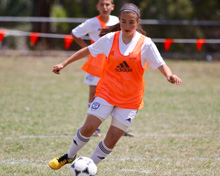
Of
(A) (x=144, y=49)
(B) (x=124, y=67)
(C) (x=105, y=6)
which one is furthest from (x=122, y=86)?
(C) (x=105, y=6)

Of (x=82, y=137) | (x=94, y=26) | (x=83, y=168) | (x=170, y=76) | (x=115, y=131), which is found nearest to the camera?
(x=83, y=168)

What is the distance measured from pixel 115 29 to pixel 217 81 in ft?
28.1

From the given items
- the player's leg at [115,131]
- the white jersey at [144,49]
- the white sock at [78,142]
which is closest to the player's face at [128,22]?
the white jersey at [144,49]

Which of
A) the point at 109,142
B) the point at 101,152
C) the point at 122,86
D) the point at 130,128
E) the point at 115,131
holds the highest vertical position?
the point at 122,86

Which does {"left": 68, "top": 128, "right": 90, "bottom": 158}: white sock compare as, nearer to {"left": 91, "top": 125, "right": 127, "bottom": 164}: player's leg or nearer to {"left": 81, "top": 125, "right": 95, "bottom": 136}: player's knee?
{"left": 81, "top": 125, "right": 95, "bottom": 136}: player's knee

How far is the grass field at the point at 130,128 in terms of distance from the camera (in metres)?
4.75

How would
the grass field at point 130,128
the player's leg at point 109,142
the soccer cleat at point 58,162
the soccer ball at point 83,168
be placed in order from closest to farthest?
the soccer ball at point 83,168 < the player's leg at point 109,142 < the soccer cleat at point 58,162 < the grass field at point 130,128

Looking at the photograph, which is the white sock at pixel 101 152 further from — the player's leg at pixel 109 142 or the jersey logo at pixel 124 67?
the jersey logo at pixel 124 67

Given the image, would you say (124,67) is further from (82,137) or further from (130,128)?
(130,128)

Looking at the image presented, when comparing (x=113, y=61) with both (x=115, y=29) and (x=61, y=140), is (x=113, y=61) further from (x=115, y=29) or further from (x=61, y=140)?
(x=61, y=140)

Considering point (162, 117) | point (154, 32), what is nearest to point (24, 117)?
point (162, 117)

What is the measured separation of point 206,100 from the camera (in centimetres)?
959

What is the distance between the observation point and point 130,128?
6949 mm

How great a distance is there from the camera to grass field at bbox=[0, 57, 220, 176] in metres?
4.75
